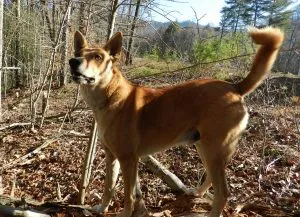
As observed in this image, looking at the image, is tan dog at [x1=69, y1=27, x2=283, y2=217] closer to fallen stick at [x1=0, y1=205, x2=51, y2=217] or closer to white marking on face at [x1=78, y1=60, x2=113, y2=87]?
white marking on face at [x1=78, y1=60, x2=113, y2=87]

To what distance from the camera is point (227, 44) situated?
1214 cm

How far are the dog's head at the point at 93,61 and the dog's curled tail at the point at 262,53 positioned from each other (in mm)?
1309

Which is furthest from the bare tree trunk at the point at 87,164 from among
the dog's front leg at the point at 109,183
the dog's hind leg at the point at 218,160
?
the dog's hind leg at the point at 218,160

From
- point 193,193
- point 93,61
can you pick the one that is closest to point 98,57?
point 93,61

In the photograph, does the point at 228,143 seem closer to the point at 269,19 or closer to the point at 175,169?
the point at 175,169

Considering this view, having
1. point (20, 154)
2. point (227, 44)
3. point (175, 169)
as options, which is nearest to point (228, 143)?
point (175, 169)

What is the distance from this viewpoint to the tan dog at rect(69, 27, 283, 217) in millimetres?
3604

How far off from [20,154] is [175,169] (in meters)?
2.80

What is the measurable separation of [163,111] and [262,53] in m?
1.13

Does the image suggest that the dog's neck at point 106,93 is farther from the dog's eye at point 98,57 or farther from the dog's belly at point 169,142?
the dog's belly at point 169,142

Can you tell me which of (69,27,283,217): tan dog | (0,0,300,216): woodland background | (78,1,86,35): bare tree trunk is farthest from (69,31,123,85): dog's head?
(78,1,86,35): bare tree trunk

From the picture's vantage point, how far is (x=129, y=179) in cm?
377

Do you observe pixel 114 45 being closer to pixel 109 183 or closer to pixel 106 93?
pixel 106 93

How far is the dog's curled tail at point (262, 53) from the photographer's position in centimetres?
358
